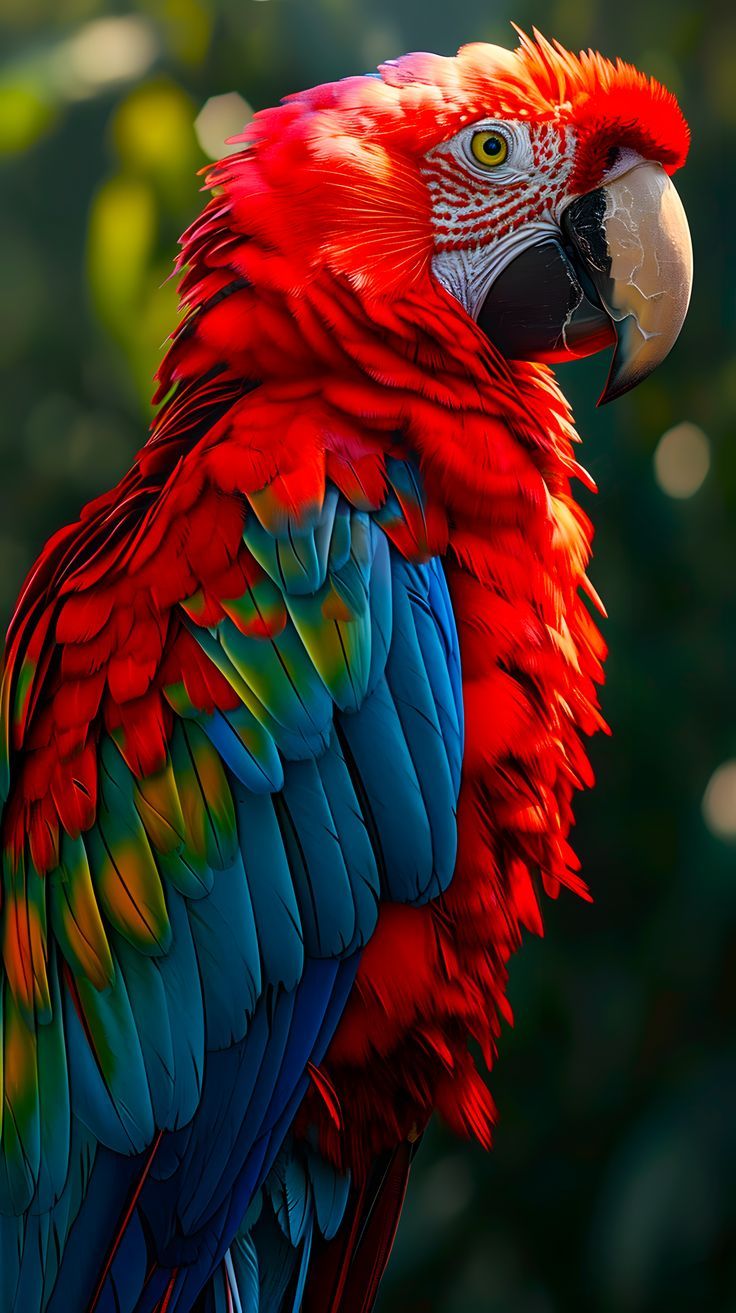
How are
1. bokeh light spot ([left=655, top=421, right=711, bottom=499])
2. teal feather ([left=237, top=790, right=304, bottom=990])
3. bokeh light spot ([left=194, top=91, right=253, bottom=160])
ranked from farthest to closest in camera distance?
bokeh light spot ([left=655, top=421, right=711, bottom=499])
bokeh light spot ([left=194, top=91, right=253, bottom=160])
teal feather ([left=237, top=790, right=304, bottom=990])

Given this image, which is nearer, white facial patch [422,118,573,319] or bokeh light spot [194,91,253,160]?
white facial patch [422,118,573,319]

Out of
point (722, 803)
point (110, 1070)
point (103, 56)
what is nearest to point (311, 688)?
point (110, 1070)

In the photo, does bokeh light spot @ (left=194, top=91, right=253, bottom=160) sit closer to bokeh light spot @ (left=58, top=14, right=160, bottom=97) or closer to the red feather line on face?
bokeh light spot @ (left=58, top=14, right=160, bottom=97)

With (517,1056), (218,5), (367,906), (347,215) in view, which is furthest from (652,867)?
(218,5)

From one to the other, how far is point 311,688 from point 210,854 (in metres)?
0.09

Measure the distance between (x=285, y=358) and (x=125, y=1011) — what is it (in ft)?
1.12

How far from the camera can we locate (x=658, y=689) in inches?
48.2

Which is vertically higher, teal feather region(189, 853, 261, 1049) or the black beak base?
the black beak base

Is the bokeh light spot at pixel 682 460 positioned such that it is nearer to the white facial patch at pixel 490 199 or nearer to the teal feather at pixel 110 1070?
the white facial patch at pixel 490 199

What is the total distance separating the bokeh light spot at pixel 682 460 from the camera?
3.92 ft

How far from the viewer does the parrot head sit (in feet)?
2.05

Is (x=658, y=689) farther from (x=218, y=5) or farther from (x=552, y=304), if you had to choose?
(x=218, y=5)

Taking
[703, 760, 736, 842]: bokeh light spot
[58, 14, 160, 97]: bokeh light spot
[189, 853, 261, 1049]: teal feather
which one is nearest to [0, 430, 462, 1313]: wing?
[189, 853, 261, 1049]: teal feather

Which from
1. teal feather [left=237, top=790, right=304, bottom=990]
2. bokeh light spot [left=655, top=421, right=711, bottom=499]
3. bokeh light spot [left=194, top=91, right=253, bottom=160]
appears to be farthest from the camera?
bokeh light spot [left=655, top=421, right=711, bottom=499]
